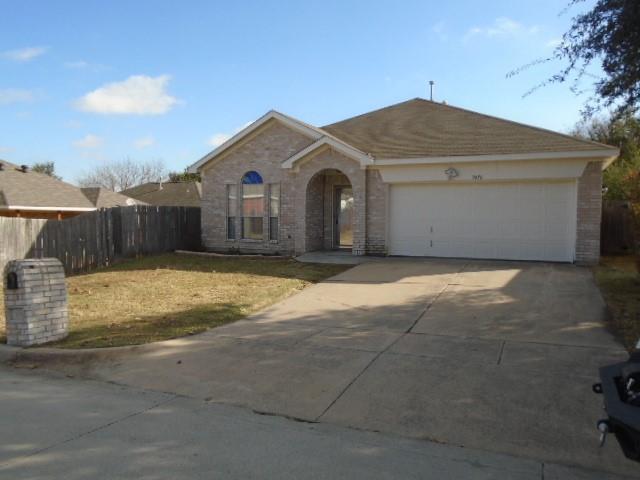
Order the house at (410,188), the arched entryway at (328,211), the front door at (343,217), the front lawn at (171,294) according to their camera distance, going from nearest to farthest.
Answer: the front lawn at (171,294), the house at (410,188), the arched entryway at (328,211), the front door at (343,217)

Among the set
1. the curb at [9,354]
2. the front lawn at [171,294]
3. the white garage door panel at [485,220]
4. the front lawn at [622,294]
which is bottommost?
the curb at [9,354]

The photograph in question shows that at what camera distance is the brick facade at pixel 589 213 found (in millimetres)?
13539

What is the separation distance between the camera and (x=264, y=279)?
40.8ft

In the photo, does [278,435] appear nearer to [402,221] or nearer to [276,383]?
[276,383]

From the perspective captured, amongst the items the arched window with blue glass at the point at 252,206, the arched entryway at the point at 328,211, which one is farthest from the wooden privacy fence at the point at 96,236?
the arched entryway at the point at 328,211

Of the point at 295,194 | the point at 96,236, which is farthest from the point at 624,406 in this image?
the point at 96,236

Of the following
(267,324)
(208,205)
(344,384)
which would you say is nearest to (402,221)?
(208,205)

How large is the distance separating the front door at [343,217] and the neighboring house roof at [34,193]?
45.8 ft

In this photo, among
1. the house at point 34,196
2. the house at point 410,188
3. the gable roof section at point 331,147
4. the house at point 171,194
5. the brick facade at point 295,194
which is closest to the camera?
the house at point 410,188

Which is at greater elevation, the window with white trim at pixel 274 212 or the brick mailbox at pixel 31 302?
the window with white trim at pixel 274 212

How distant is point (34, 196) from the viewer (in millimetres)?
24078

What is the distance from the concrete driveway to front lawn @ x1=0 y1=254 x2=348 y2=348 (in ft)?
2.10

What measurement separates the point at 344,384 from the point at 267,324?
285 centimetres

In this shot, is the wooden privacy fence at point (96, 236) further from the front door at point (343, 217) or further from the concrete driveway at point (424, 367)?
the concrete driveway at point (424, 367)
